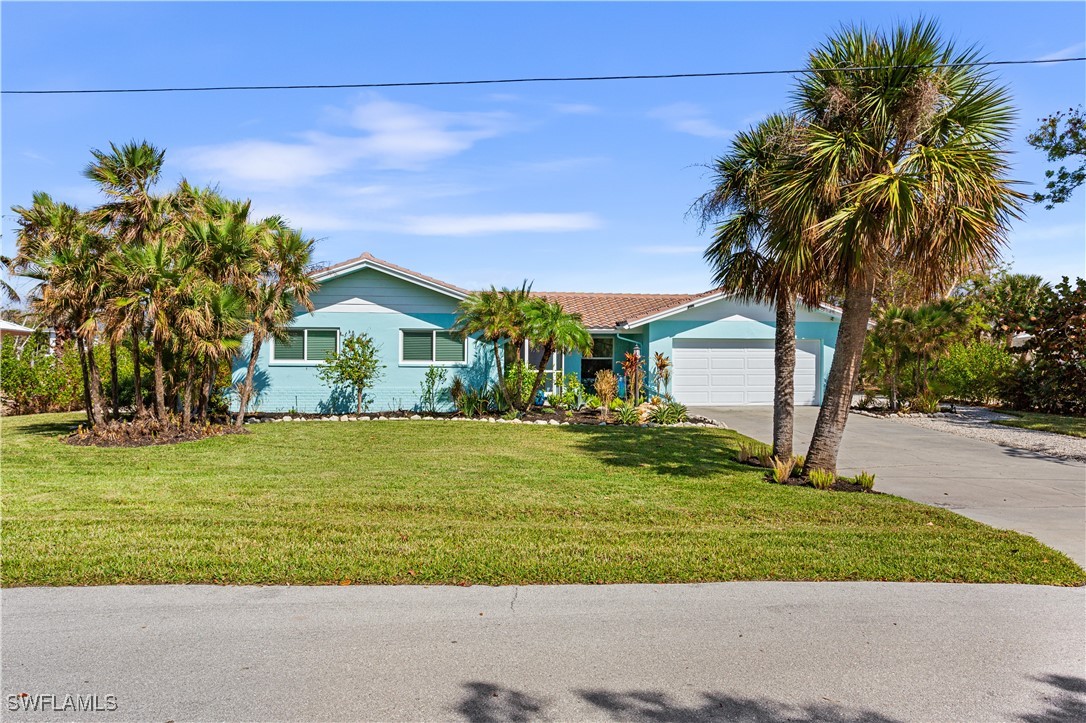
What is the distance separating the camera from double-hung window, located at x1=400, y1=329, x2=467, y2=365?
65.7 feet

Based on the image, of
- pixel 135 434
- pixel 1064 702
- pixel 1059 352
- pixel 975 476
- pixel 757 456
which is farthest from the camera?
pixel 1059 352

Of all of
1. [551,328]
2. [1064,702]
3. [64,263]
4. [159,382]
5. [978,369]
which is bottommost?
[1064,702]

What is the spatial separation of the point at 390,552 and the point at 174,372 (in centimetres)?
1171

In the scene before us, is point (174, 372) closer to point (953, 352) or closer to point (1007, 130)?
point (1007, 130)

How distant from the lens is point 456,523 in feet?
25.8

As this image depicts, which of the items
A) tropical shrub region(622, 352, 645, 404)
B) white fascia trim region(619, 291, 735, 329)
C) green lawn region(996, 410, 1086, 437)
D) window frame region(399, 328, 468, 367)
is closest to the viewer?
green lawn region(996, 410, 1086, 437)

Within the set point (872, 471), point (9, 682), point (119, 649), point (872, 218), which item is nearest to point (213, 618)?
point (119, 649)

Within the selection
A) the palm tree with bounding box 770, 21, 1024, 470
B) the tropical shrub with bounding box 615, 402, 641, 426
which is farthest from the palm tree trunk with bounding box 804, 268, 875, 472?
the tropical shrub with bounding box 615, 402, 641, 426

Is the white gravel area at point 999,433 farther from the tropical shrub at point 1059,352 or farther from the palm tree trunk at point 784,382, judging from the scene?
the palm tree trunk at point 784,382

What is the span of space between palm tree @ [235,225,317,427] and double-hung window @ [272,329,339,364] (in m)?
3.31

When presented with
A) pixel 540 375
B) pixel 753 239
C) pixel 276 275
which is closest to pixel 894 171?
pixel 753 239

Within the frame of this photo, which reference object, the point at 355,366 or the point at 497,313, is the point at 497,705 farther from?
the point at 355,366

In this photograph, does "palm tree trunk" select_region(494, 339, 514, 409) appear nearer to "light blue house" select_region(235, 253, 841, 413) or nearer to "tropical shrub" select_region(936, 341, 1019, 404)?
"light blue house" select_region(235, 253, 841, 413)

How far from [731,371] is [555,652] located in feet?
63.5
